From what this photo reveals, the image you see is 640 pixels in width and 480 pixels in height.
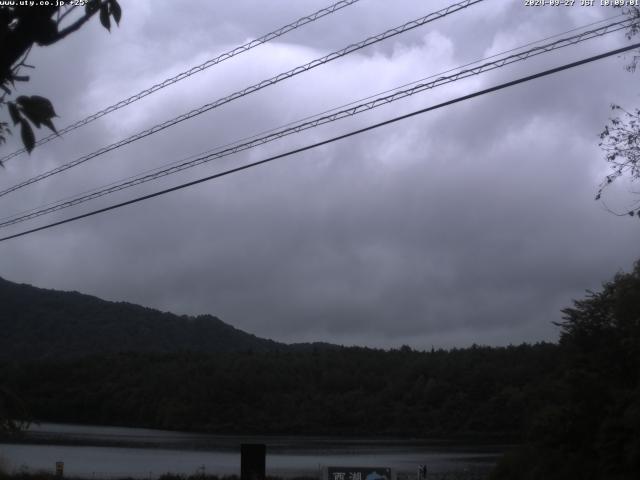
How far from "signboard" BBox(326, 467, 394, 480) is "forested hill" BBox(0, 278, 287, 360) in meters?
66.6

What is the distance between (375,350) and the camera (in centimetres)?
10419

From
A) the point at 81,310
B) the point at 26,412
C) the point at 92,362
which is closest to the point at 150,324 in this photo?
the point at 81,310

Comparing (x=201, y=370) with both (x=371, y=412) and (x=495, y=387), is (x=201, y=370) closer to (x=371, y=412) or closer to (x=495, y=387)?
(x=371, y=412)

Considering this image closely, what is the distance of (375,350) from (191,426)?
88.3ft

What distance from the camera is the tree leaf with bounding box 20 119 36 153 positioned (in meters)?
4.35

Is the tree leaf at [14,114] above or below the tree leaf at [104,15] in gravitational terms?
below

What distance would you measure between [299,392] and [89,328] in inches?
1381

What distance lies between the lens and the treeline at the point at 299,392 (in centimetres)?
7150

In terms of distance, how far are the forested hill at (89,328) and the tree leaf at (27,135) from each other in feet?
252

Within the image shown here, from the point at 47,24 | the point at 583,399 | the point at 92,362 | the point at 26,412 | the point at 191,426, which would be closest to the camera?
the point at 47,24

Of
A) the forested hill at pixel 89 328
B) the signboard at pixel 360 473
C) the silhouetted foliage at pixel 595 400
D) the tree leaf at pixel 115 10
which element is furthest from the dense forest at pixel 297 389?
the tree leaf at pixel 115 10

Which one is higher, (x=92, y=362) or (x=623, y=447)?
(x=92, y=362)

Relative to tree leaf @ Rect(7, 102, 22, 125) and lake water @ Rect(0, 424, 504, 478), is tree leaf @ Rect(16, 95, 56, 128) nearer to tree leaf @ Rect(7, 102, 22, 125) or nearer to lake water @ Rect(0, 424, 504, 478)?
tree leaf @ Rect(7, 102, 22, 125)

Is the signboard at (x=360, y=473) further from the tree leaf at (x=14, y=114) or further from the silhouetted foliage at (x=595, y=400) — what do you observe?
the tree leaf at (x=14, y=114)
